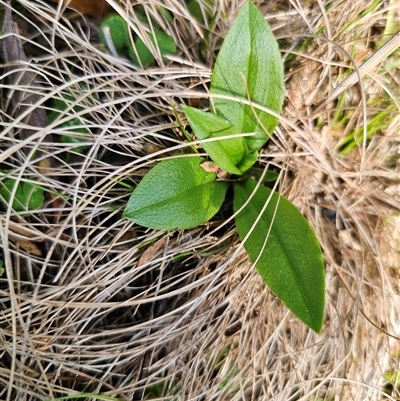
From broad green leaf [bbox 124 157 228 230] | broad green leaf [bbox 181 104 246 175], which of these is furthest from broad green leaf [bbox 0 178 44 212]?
broad green leaf [bbox 181 104 246 175]

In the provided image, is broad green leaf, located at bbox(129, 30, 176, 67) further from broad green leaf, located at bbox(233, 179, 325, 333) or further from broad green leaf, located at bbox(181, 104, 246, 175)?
broad green leaf, located at bbox(233, 179, 325, 333)

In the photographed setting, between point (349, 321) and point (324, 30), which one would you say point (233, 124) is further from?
point (349, 321)

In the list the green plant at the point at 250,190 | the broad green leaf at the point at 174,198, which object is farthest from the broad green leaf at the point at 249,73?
the broad green leaf at the point at 174,198

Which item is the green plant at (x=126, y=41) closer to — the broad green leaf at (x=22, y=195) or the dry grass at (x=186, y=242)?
the dry grass at (x=186, y=242)

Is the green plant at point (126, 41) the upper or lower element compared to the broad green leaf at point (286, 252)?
upper

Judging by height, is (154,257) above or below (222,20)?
below

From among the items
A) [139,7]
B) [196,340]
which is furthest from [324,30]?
[196,340]

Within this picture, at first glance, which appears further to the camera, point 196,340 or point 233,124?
point 196,340
